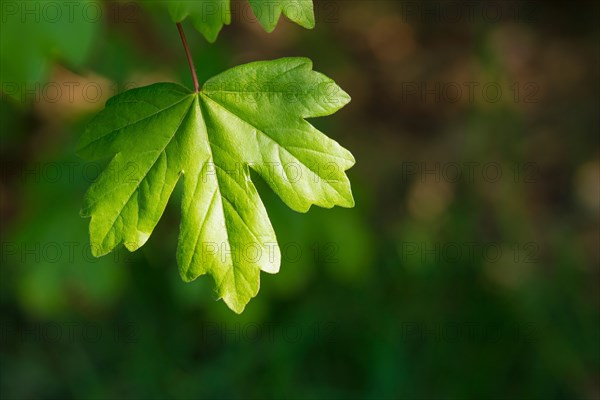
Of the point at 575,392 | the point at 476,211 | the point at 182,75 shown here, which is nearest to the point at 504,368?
the point at 575,392

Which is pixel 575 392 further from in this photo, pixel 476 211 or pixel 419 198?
pixel 419 198

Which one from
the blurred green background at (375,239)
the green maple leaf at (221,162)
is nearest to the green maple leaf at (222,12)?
the green maple leaf at (221,162)

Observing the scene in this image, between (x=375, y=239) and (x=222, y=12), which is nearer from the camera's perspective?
(x=222, y=12)

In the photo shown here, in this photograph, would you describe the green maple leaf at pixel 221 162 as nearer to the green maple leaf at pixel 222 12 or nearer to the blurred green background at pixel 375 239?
the green maple leaf at pixel 222 12

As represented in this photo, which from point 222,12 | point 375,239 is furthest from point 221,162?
point 375,239

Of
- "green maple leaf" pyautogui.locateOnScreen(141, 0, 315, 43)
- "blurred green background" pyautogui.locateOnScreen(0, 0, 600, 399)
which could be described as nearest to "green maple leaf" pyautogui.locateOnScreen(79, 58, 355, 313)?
"green maple leaf" pyautogui.locateOnScreen(141, 0, 315, 43)

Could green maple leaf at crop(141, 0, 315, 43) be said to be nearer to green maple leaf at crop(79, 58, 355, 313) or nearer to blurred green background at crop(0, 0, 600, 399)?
green maple leaf at crop(79, 58, 355, 313)

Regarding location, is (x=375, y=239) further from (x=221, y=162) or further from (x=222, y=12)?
(x=222, y=12)
